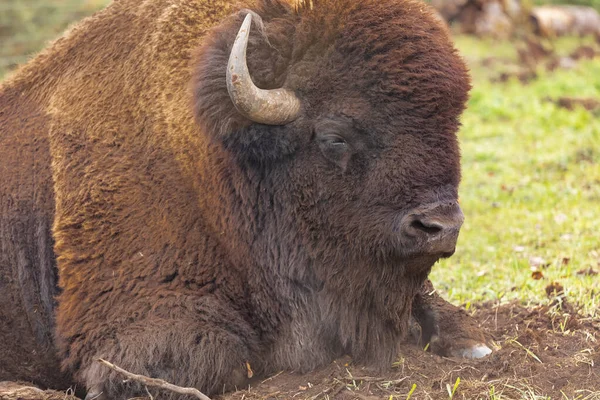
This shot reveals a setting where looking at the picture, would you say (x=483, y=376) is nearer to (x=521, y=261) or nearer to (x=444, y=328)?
(x=444, y=328)

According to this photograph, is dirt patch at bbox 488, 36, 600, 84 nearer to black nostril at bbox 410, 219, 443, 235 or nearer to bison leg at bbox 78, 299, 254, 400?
black nostril at bbox 410, 219, 443, 235

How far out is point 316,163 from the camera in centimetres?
389

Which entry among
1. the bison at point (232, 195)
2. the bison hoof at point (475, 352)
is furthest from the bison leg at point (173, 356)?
the bison hoof at point (475, 352)

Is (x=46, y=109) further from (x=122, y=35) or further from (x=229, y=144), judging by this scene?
(x=229, y=144)

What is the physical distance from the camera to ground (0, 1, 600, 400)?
12.5ft

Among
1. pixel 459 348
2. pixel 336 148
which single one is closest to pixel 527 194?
pixel 459 348

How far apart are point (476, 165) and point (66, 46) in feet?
17.8

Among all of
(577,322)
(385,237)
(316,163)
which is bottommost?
(577,322)

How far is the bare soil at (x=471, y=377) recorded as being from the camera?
11.9 ft

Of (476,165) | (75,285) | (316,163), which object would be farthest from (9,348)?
(476,165)

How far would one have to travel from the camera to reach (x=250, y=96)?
3.67 metres

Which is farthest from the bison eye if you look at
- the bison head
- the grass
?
the grass

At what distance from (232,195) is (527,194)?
4.30 metres

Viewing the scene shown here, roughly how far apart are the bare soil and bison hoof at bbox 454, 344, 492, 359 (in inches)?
3.3
